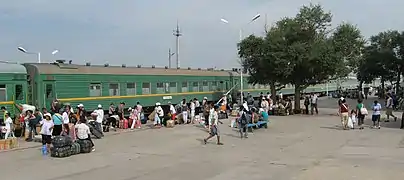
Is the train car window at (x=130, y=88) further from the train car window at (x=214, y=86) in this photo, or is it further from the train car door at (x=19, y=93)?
the train car window at (x=214, y=86)

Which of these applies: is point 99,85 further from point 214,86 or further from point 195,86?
point 214,86

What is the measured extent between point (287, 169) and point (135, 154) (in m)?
5.27

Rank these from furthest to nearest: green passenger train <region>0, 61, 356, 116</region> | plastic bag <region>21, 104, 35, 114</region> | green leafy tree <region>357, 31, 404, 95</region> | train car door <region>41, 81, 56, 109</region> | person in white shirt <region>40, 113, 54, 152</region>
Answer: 1. green leafy tree <region>357, 31, 404, 95</region>
2. train car door <region>41, 81, 56, 109</region>
3. green passenger train <region>0, 61, 356, 116</region>
4. plastic bag <region>21, 104, 35, 114</region>
5. person in white shirt <region>40, 113, 54, 152</region>

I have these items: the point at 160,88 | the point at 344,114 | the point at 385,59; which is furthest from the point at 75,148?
the point at 385,59

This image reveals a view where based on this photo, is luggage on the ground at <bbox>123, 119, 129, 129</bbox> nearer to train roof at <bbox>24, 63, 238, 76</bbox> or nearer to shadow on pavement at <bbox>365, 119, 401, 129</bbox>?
train roof at <bbox>24, 63, 238, 76</bbox>

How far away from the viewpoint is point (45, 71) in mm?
24969

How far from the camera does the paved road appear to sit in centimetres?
1180

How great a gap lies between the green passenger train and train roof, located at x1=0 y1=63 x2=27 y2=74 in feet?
0.23

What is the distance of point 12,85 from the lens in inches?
886

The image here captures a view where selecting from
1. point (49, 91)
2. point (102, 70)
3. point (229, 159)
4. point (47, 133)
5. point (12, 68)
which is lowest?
point (229, 159)

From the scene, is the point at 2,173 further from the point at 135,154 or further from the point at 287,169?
the point at 287,169

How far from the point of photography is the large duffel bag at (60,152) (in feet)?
48.9

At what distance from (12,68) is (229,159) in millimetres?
13211

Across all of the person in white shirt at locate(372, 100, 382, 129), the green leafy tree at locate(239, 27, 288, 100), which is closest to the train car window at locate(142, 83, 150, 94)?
the green leafy tree at locate(239, 27, 288, 100)
